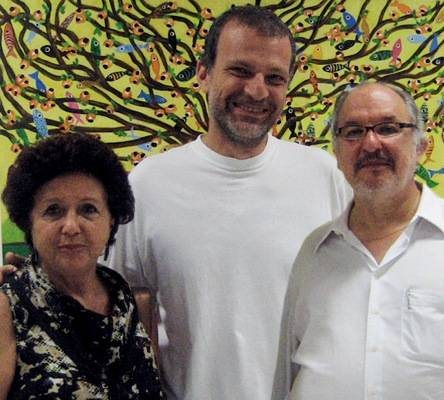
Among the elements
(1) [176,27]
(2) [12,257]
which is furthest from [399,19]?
(2) [12,257]

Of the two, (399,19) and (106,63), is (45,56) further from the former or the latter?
(399,19)

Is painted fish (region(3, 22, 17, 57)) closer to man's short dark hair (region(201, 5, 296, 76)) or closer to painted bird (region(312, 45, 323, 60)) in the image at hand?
man's short dark hair (region(201, 5, 296, 76))

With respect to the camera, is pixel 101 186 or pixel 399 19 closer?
pixel 101 186

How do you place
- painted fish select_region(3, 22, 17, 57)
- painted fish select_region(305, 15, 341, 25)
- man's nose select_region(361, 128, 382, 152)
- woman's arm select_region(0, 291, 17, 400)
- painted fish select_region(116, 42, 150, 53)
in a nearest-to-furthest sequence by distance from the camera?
woman's arm select_region(0, 291, 17, 400), man's nose select_region(361, 128, 382, 152), painted fish select_region(3, 22, 17, 57), painted fish select_region(116, 42, 150, 53), painted fish select_region(305, 15, 341, 25)

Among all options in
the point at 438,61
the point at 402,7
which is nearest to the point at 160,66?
the point at 402,7

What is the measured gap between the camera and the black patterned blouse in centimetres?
107

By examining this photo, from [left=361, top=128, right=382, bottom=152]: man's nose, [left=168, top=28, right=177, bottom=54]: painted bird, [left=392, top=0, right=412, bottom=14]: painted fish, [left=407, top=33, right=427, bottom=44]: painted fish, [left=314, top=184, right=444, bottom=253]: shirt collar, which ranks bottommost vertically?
[left=314, top=184, right=444, bottom=253]: shirt collar

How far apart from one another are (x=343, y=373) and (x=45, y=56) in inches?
68.4

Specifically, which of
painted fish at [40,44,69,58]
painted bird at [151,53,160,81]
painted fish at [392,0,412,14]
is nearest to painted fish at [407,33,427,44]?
painted fish at [392,0,412,14]

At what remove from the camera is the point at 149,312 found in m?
1.49

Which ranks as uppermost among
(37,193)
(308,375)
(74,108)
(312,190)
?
(74,108)

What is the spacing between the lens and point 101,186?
126 cm

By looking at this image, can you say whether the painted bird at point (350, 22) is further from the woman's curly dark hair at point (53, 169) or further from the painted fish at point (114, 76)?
the woman's curly dark hair at point (53, 169)

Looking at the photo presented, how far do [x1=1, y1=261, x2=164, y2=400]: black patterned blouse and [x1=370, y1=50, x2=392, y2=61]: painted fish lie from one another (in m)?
1.75
